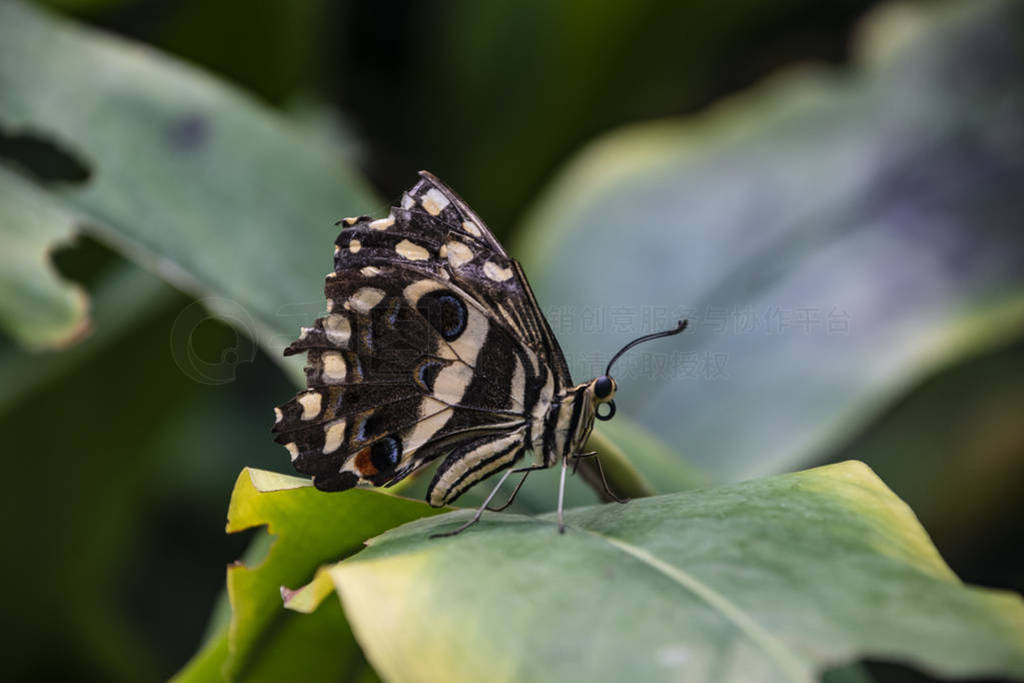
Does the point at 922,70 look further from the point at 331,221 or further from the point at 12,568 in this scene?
the point at 12,568

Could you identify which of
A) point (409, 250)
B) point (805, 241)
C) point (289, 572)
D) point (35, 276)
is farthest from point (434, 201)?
point (805, 241)

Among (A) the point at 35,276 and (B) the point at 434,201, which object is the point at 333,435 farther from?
(A) the point at 35,276

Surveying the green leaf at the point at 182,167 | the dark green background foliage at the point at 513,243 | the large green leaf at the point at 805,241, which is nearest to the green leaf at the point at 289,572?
the dark green background foliage at the point at 513,243

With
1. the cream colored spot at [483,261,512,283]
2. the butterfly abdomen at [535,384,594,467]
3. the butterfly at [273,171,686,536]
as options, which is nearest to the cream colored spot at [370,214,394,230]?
the butterfly at [273,171,686,536]

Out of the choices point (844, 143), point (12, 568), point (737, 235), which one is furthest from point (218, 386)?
point (844, 143)

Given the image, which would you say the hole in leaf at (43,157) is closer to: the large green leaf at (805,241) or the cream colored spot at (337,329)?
the cream colored spot at (337,329)
